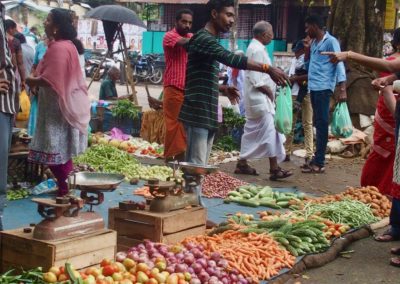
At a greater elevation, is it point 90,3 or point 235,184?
point 90,3

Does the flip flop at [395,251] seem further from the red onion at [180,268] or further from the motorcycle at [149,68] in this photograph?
the motorcycle at [149,68]

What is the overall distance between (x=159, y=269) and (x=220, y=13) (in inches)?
101

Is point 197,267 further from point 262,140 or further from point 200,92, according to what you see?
point 262,140

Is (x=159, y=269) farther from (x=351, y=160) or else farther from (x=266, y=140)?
(x=351, y=160)

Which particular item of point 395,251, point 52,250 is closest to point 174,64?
point 395,251

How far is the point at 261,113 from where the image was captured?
29.9 ft

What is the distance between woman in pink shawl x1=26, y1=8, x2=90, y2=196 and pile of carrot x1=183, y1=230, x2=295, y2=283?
176 centimetres

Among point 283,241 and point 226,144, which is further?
point 226,144

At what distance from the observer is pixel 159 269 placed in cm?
432

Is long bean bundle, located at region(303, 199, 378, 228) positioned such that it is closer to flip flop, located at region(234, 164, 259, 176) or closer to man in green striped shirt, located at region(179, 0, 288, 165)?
man in green striped shirt, located at region(179, 0, 288, 165)

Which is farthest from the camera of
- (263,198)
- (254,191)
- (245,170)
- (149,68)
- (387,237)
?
(149,68)

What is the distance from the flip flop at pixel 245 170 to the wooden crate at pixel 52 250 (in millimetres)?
5433

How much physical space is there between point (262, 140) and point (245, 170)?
2.16 feet

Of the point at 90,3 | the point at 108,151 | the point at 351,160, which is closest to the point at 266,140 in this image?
the point at 108,151
